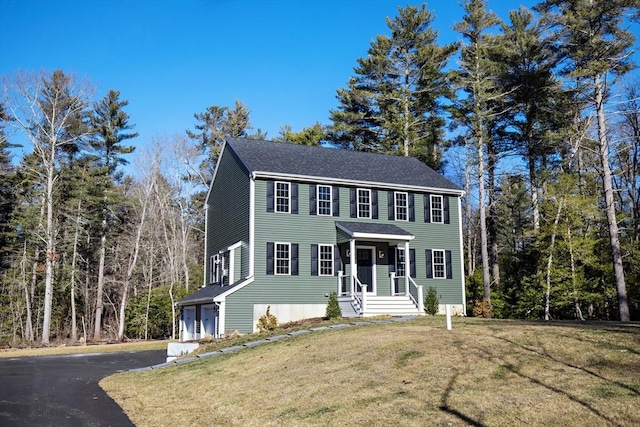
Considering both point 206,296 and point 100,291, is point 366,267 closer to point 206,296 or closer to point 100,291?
point 206,296

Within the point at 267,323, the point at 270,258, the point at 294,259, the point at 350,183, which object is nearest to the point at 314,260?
the point at 294,259

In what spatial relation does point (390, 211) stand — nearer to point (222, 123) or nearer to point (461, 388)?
point (461, 388)

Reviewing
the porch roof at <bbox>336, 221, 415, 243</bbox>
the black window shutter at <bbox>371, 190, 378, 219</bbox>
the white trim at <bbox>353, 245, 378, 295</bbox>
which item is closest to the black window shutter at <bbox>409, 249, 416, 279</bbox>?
the porch roof at <bbox>336, 221, 415, 243</bbox>

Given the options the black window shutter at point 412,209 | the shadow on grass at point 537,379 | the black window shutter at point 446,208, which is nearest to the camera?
the shadow on grass at point 537,379

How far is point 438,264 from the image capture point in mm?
26797

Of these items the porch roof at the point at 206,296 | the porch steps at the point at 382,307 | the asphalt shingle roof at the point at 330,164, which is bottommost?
the porch steps at the point at 382,307

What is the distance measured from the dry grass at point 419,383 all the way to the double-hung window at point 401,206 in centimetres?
1171

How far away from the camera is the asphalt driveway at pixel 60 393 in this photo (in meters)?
10.4

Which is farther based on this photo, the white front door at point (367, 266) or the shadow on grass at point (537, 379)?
the white front door at point (367, 266)

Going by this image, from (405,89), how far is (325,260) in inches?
807

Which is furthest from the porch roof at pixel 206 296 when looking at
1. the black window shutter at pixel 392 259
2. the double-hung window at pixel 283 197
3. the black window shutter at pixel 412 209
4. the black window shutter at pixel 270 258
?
the black window shutter at pixel 412 209

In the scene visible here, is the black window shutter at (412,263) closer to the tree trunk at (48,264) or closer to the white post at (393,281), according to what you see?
the white post at (393,281)

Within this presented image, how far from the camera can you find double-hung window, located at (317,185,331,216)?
24938mm

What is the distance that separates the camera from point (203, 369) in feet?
50.1
